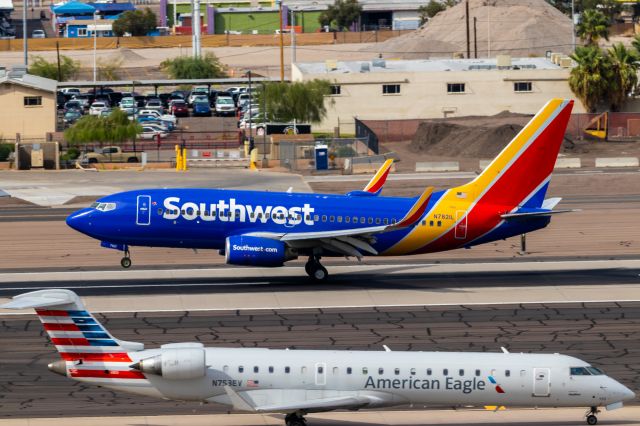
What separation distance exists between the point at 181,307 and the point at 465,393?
1760 cm


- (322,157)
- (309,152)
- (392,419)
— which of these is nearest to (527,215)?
(392,419)

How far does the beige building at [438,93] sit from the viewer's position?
116812 mm

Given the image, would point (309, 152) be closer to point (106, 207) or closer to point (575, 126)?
point (575, 126)

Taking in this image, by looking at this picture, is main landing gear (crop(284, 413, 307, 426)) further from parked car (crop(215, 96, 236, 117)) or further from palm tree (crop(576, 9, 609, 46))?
palm tree (crop(576, 9, 609, 46))

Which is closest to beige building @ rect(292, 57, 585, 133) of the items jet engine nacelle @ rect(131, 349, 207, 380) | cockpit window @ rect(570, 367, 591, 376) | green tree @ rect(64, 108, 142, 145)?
green tree @ rect(64, 108, 142, 145)

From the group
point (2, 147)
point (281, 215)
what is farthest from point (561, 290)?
point (2, 147)

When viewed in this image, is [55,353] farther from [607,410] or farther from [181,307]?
[607,410]

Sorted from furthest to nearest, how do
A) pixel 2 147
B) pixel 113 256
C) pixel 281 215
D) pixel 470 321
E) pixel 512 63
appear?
pixel 512 63 → pixel 2 147 → pixel 113 256 → pixel 281 215 → pixel 470 321

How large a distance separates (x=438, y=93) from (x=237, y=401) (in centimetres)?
9182

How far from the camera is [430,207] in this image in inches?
1869


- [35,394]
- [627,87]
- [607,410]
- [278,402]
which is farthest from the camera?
[627,87]

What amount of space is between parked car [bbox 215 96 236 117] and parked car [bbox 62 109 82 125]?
51.8 ft

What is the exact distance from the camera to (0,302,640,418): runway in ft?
112

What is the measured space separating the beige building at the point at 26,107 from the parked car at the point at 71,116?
10334mm
